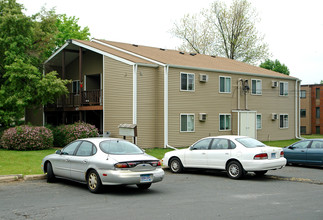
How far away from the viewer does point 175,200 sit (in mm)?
9422

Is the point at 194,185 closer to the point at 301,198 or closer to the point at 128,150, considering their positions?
the point at 128,150

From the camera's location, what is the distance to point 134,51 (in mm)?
27000

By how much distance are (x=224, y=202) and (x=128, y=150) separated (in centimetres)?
302

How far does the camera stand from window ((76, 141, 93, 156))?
10.7 meters

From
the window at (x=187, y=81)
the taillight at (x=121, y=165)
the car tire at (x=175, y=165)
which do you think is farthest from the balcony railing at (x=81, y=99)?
the taillight at (x=121, y=165)

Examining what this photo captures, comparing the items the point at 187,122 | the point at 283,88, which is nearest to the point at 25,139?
the point at 187,122

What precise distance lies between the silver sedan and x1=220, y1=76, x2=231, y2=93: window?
18094 millimetres

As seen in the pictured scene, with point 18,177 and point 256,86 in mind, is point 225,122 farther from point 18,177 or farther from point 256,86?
point 18,177

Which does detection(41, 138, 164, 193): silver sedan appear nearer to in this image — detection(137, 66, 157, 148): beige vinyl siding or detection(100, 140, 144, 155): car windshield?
detection(100, 140, 144, 155): car windshield

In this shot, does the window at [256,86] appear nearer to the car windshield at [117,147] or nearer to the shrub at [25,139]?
the shrub at [25,139]

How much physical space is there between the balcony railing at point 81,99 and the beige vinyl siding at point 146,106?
2.98 meters

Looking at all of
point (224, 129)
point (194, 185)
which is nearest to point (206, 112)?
point (224, 129)

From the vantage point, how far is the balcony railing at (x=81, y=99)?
25.5 metres

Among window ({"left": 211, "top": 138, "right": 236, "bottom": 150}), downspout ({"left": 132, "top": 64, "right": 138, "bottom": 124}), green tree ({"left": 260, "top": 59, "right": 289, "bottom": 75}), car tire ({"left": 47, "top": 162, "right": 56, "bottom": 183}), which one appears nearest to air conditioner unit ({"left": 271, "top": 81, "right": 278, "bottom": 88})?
downspout ({"left": 132, "top": 64, "right": 138, "bottom": 124})
